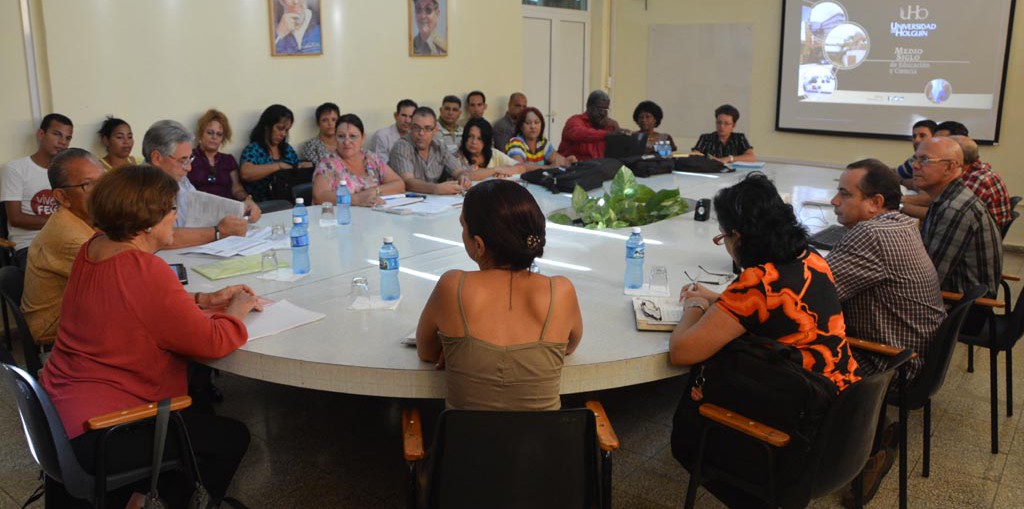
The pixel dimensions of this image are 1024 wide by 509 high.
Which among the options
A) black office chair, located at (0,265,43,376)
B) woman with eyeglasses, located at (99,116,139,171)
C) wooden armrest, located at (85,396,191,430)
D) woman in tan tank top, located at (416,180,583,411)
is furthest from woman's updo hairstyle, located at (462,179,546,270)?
woman with eyeglasses, located at (99,116,139,171)

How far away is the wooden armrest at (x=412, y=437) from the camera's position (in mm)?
1920

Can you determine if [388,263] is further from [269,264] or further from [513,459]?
[513,459]

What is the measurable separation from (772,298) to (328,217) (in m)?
2.58

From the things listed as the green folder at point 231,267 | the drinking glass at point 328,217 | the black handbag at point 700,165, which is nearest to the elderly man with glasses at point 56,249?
the green folder at point 231,267

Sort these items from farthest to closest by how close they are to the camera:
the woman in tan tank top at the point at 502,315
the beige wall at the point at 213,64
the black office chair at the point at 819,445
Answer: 1. the beige wall at the point at 213,64
2. the black office chair at the point at 819,445
3. the woman in tan tank top at the point at 502,315

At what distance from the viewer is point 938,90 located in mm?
7438

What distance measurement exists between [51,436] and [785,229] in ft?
6.47

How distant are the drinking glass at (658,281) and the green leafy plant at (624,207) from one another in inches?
48.0

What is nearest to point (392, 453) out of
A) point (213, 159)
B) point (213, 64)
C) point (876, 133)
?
point (213, 159)

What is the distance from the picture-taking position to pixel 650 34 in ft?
30.0

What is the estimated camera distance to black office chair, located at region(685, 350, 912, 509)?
204 centimetres

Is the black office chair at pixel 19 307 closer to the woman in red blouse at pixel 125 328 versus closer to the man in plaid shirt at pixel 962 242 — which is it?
the woman in red blouse at pixel 125 328

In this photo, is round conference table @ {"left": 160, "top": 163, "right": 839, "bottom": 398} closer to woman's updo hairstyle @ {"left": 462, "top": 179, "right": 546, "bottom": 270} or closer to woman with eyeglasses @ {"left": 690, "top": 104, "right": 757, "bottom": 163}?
woman's updo hairstyle @ {"left": 462, "top": 179, "right": 546, "bottom": 270}

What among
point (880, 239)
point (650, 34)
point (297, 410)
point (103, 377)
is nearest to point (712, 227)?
point (880, 239)
